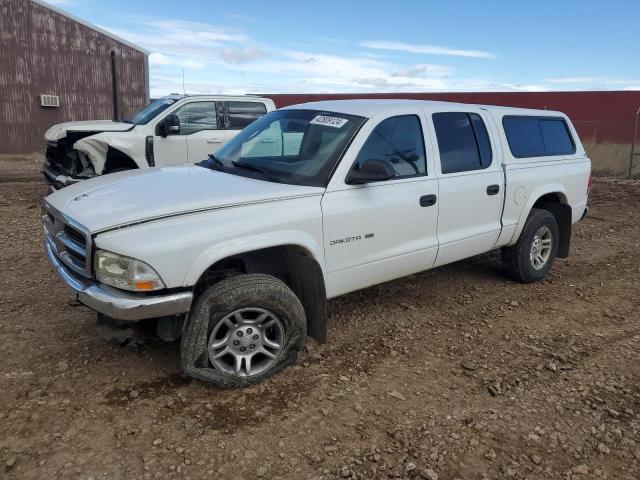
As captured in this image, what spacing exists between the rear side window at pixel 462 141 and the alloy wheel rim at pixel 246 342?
2.05m

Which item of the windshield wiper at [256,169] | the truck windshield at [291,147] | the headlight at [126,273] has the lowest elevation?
the headlight at [126,273]

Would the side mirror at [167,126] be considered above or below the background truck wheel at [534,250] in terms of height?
above

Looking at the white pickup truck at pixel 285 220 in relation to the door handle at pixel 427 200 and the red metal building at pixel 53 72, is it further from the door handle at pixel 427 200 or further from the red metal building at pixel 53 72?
the red metal building at pixel 53 72

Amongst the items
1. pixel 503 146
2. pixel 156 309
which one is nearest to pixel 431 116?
pixel 503 146

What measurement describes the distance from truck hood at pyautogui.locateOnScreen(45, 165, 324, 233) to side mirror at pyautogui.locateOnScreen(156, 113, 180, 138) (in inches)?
186

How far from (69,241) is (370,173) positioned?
2.01m

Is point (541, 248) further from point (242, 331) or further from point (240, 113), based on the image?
point (240, 113)

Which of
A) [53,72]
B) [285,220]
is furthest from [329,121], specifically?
[53,72]

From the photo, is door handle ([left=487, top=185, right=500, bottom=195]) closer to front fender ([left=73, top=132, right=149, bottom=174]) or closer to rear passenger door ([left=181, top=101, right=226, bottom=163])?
rear passenger door ([left=181, top=101, right=226, bottom=163])

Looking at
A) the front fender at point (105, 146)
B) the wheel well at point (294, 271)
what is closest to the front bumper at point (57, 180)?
the front fender at point (105, 146)

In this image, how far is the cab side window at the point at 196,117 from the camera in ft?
29.3

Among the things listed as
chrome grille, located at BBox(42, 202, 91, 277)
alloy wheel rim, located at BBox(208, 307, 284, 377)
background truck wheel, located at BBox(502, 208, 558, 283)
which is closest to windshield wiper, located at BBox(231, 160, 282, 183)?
alloy wheel rim, located at BBox(208, 307, 284, 377)

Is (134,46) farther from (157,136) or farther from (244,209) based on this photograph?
(244,209)

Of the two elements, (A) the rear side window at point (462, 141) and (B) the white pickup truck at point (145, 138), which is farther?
(B) the white pickup truck at point (145, 138)
